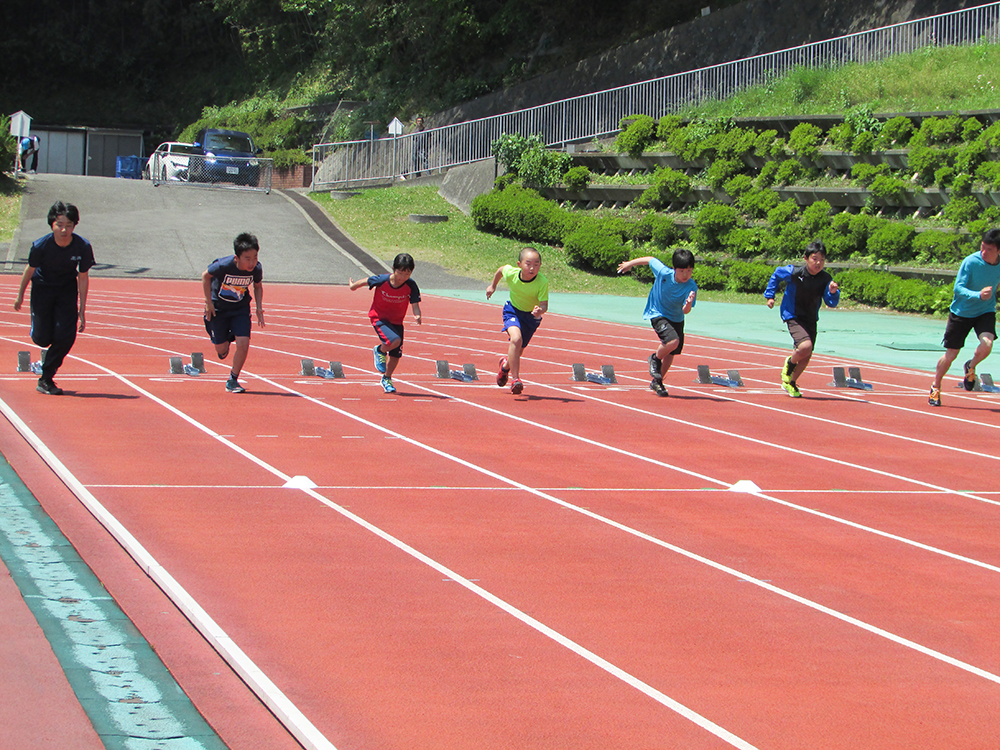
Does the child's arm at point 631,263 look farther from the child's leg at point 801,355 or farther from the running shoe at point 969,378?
the running shoe at point 969,378

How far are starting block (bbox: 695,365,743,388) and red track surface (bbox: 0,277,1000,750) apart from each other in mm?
1096

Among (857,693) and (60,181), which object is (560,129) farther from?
(857,693)

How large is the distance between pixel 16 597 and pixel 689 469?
5327 millimetres

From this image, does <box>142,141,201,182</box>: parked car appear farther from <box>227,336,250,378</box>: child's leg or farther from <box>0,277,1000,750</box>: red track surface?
<box>227,336,250,378</box>: child's leg

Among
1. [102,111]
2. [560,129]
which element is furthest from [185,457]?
[102,111]

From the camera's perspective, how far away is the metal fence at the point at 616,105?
102 ft

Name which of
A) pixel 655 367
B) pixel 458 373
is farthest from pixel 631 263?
pixel 458 373

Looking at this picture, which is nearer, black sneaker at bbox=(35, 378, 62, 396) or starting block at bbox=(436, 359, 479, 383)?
black sneaker at bbox=(35, 378, 62, 396)

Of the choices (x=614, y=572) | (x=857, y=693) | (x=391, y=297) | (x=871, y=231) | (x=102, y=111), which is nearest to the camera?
(x=857, y=693)

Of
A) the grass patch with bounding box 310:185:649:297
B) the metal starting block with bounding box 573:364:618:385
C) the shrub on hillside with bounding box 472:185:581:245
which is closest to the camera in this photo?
the metal starting block with bounding box 573:364:618:385

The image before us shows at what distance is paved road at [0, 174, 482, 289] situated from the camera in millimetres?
29391

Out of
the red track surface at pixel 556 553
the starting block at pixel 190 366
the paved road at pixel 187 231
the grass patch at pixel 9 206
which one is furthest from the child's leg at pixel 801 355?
the grass patch at pixel 9 206

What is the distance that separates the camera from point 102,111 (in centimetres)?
6381

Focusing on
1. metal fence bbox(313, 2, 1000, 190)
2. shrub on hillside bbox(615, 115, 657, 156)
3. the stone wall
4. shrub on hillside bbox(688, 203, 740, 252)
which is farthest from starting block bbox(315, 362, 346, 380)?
the stone wall
